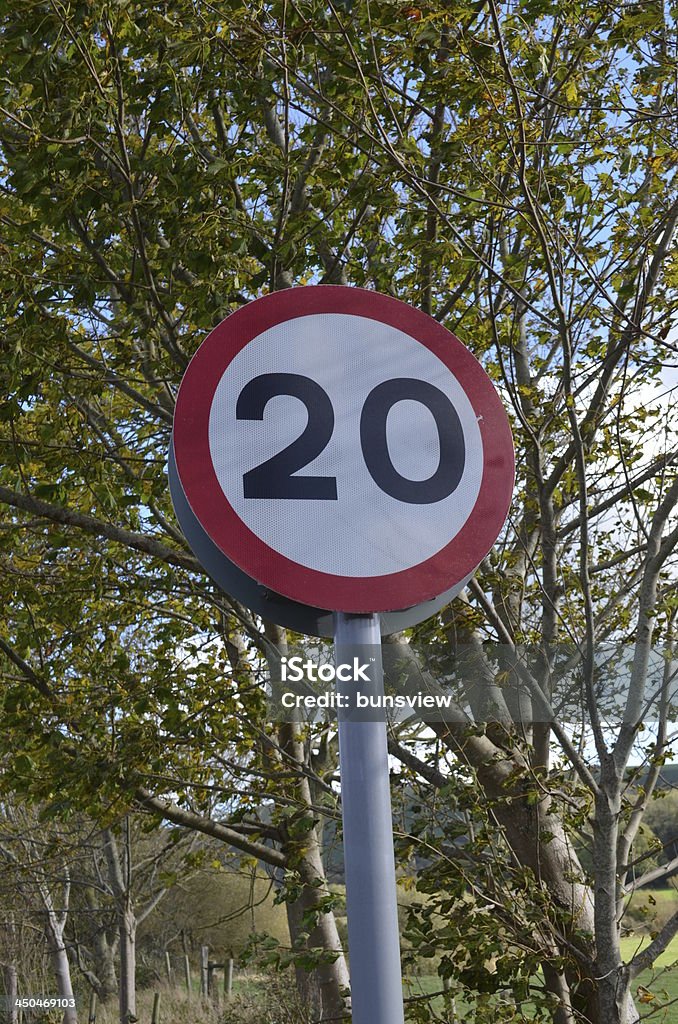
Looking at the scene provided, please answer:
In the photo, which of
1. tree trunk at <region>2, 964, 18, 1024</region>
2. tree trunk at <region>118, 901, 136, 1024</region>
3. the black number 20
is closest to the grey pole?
the black number 20

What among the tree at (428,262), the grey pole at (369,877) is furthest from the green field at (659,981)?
the grey pole at (369,877)

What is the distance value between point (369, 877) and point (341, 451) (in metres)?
0.61

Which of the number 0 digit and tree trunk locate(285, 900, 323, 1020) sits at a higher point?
the number 0 digit

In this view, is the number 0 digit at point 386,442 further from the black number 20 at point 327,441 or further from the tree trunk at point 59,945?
the tree trunk at point 59,945

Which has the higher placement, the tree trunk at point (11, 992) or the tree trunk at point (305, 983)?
the tree trunk at point (305, 983)

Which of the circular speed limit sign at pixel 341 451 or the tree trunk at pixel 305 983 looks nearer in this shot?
the circular speed limit sign at pixel 341 451

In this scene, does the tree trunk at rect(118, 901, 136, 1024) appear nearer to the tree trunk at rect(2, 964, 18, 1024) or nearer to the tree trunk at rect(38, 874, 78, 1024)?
the tree trunk at rect(38, 874, 78, 1024)

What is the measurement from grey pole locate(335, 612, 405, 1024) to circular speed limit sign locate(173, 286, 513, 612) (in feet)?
0.65

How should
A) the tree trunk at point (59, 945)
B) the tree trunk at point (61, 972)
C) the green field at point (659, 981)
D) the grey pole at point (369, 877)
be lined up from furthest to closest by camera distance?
the tree trunk at point (59, 945) → the tree trunk at point (61, 972) → the green field at point (659, 981) → the grey pole at point (369, 877)

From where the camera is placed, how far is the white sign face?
1.36 metres

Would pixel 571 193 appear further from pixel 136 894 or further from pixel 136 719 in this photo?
pixel 136 894

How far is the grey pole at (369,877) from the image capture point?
1.18 metres

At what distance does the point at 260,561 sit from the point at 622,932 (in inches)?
96.3

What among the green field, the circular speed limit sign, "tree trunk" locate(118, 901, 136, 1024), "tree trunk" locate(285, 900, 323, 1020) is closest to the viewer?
the circular speed limit sign
